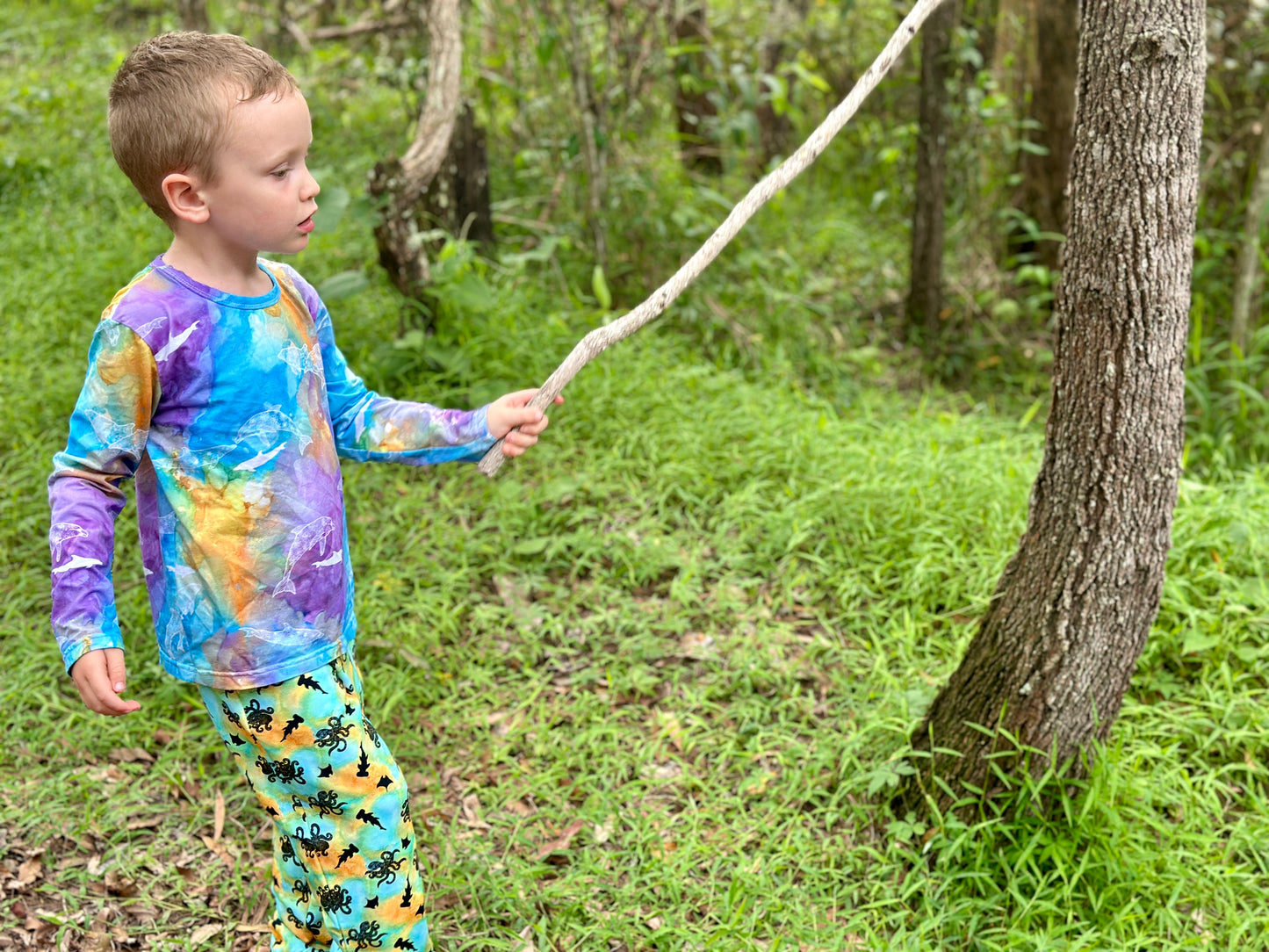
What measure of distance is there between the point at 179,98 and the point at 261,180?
0.51 feet

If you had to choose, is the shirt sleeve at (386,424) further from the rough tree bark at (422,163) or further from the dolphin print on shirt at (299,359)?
the rough tree bark at (422,163)

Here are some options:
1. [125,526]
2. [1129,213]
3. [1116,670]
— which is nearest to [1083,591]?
[1116,670]

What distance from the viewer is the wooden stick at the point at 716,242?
1669 millimetres

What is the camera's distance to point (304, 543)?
168cm

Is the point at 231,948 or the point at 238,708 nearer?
the point at 238,708

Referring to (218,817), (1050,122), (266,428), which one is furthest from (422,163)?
(1050,122)

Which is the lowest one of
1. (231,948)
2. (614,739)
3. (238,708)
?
(231,948)

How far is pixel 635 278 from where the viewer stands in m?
4.89

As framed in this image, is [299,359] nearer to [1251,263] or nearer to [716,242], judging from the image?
[716,242]

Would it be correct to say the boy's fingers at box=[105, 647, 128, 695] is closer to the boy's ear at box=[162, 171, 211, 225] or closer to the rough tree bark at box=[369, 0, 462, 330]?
the boy's ear at box=[162, 171, 211, 225]

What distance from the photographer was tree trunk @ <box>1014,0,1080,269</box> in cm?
503

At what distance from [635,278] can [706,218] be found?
46 cm

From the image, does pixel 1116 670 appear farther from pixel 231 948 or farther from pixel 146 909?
pixel 146 909

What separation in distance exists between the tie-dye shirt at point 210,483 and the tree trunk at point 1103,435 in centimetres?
129
